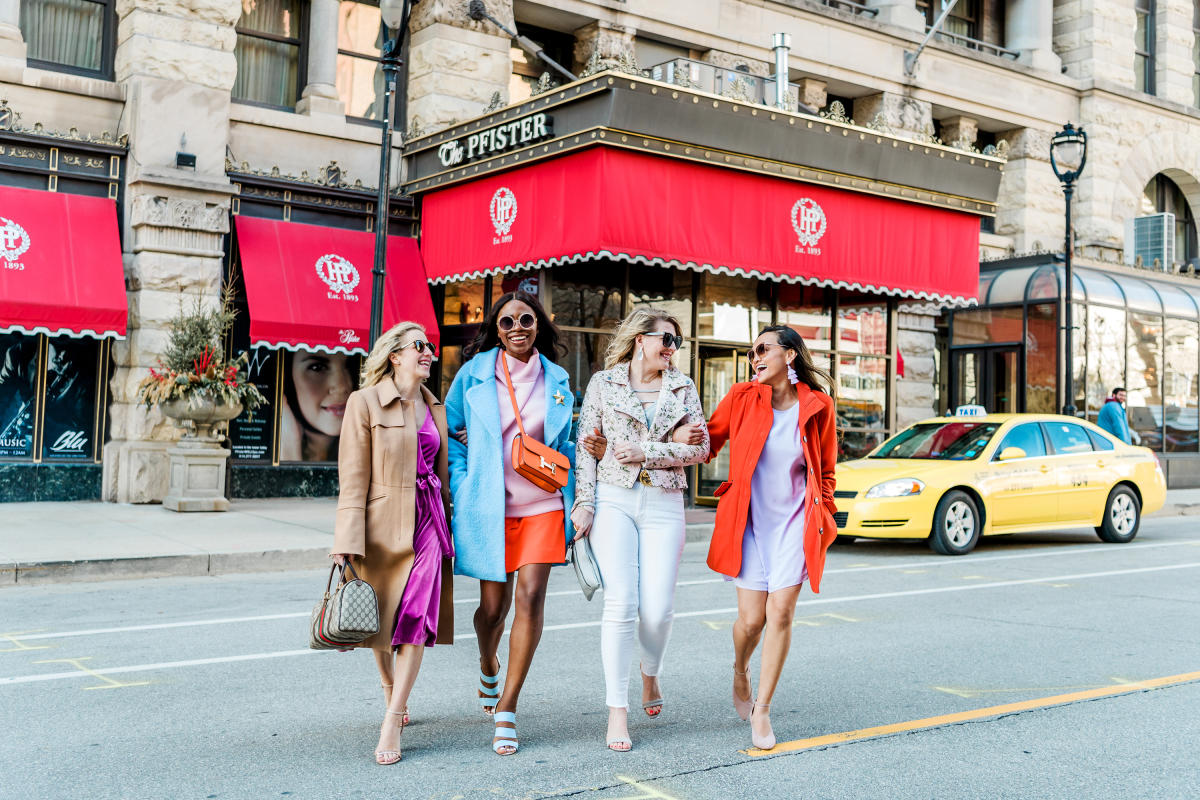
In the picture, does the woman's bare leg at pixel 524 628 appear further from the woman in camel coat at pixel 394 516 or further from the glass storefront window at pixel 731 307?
the glass storefront window at pixel 731 307

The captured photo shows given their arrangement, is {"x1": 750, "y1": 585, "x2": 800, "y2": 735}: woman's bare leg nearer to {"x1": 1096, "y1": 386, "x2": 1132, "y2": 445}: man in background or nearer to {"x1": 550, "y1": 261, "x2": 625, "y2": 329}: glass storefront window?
{"x1": 550, "y1": 261, "x2": 625, "y2": 329}: glass storefront window

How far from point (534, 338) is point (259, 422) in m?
12.2

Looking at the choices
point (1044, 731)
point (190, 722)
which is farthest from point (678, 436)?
point (190, 722)

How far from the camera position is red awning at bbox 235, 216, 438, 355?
15.6 m

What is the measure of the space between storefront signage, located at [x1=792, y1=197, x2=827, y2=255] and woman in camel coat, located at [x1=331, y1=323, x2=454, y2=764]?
11.9m

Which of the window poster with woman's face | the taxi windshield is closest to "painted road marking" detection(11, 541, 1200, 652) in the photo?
the taxi windshield

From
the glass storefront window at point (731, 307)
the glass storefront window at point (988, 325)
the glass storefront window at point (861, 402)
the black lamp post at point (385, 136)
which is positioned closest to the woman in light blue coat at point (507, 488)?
the black lamp post at point (385, 136)

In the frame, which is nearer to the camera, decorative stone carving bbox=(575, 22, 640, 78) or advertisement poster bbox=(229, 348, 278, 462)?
advertisement poster bbox=(229, 348, 278, 462)

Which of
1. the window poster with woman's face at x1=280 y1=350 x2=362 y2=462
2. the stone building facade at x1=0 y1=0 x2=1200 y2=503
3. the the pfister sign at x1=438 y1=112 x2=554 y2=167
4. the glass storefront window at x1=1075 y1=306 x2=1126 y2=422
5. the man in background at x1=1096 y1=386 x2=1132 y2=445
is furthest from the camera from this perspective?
the glass storefront window at x1=1075 y1=306 x2=1126 y2=422

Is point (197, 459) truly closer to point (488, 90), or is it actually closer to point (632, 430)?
point (488, 90)

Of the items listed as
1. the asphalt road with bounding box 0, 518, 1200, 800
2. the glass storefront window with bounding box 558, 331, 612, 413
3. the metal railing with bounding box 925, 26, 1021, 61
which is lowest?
the asphalt road with bounding box 0, 518, 1200, 800

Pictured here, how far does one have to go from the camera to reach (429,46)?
18172 millimetres

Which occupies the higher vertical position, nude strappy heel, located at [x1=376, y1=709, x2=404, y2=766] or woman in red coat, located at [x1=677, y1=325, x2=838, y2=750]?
woman in red coat, located at [x1=677, y1=325, x2=838, y2=750]

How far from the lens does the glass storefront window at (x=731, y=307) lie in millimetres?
17391
